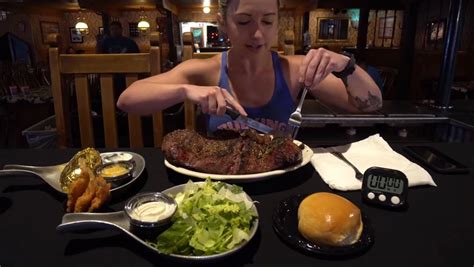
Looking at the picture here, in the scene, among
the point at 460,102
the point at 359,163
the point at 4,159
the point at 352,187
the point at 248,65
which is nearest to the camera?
the point at 352,187

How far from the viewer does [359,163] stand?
1.14m

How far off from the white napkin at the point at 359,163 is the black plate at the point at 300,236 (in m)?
0.22

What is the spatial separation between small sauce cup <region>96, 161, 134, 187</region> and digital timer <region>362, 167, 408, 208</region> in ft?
2.35

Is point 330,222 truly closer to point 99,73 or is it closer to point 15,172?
point 15,172

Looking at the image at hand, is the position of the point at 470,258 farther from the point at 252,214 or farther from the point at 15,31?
the point at 15,31

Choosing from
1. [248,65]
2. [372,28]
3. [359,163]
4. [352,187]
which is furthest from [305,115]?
[372,28]

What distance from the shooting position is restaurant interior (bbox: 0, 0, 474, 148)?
2328 millimetres

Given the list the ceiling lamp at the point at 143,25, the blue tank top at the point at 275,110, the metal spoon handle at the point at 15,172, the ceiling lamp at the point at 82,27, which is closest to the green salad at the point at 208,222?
the metal spoon handle at the point at 15,172

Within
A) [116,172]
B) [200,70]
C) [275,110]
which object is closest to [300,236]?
[116,172]

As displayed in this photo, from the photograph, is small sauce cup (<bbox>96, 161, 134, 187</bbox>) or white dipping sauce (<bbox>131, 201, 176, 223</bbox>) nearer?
white dipping sauce (<bbox>131, 201, 176, 223</bbox>)

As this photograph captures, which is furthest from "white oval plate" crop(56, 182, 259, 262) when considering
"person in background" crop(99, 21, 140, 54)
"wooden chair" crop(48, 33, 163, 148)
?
"person in background" crop(99, 21, 140, 54)

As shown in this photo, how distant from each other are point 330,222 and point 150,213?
0.41m

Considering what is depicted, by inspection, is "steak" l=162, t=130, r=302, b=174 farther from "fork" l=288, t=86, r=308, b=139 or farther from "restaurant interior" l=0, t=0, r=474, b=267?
"fork" l=288, t=86, r=308, b=139

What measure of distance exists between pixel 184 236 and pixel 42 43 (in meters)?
13.0
